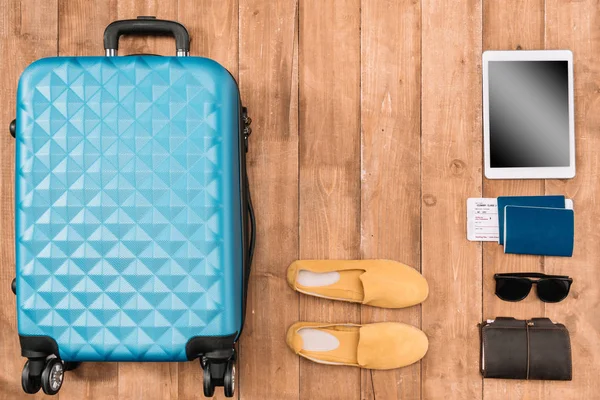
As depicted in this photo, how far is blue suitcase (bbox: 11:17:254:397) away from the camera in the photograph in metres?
0.77

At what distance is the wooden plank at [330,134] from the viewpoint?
3.10 feet

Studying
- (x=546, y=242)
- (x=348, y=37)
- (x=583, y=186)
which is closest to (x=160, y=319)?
(x=348, y=37)

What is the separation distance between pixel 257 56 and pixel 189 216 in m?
0.39

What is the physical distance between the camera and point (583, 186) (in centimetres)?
94

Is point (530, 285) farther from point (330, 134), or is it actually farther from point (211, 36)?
point (211, 36)

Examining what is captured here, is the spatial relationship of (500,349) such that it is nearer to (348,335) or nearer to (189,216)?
(348,335)

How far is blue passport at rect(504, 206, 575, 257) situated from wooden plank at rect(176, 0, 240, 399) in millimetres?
650

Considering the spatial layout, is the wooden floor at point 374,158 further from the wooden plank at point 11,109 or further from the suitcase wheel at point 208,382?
the wooden plank at point 11,109

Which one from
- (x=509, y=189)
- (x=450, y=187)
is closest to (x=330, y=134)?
(x=450, y=187)

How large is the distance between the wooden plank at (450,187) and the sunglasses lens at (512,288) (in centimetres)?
4

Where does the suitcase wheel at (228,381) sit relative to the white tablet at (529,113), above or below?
below

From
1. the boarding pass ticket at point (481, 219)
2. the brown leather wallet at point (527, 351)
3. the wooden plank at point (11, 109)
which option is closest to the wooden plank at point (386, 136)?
the boarding pass ticket at point (481, 219)

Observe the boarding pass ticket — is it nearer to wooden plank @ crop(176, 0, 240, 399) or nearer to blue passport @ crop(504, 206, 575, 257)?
blue passport @ crop(504, 206, 575, 257)

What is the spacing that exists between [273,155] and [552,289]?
64 centimetres
